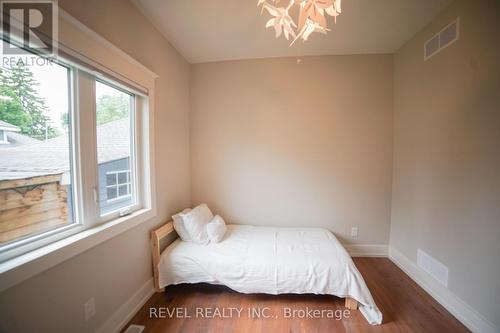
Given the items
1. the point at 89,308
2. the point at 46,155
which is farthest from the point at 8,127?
the point at 89,308

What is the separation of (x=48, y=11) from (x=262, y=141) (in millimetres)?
2048

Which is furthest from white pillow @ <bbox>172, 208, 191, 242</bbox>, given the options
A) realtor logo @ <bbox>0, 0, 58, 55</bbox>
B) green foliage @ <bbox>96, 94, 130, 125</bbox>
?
realtor logo @ <bbox>0, 0, 58, 55</bbox>

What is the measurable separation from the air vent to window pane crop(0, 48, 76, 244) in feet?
9.99

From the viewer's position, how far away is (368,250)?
246 cm

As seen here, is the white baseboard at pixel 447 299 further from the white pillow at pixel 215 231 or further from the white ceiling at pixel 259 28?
the white ceiling at pixel 259 28

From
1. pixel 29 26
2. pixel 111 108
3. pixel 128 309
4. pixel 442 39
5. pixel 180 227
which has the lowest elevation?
pixel 128 309

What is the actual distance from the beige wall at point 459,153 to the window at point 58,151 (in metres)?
2.79

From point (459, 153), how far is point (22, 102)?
3064mm

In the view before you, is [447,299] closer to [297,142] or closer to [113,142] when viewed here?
[297,142]

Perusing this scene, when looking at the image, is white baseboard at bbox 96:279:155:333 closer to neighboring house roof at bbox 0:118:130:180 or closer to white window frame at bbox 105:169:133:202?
white window frame at bbox 105:169:133:202

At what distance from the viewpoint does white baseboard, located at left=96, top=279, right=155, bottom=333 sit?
135 centimetres

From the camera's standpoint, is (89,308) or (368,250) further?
(368,250)

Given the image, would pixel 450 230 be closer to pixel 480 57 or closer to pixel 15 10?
pixel 480 57

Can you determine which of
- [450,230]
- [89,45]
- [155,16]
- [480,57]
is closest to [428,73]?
[480,57]
